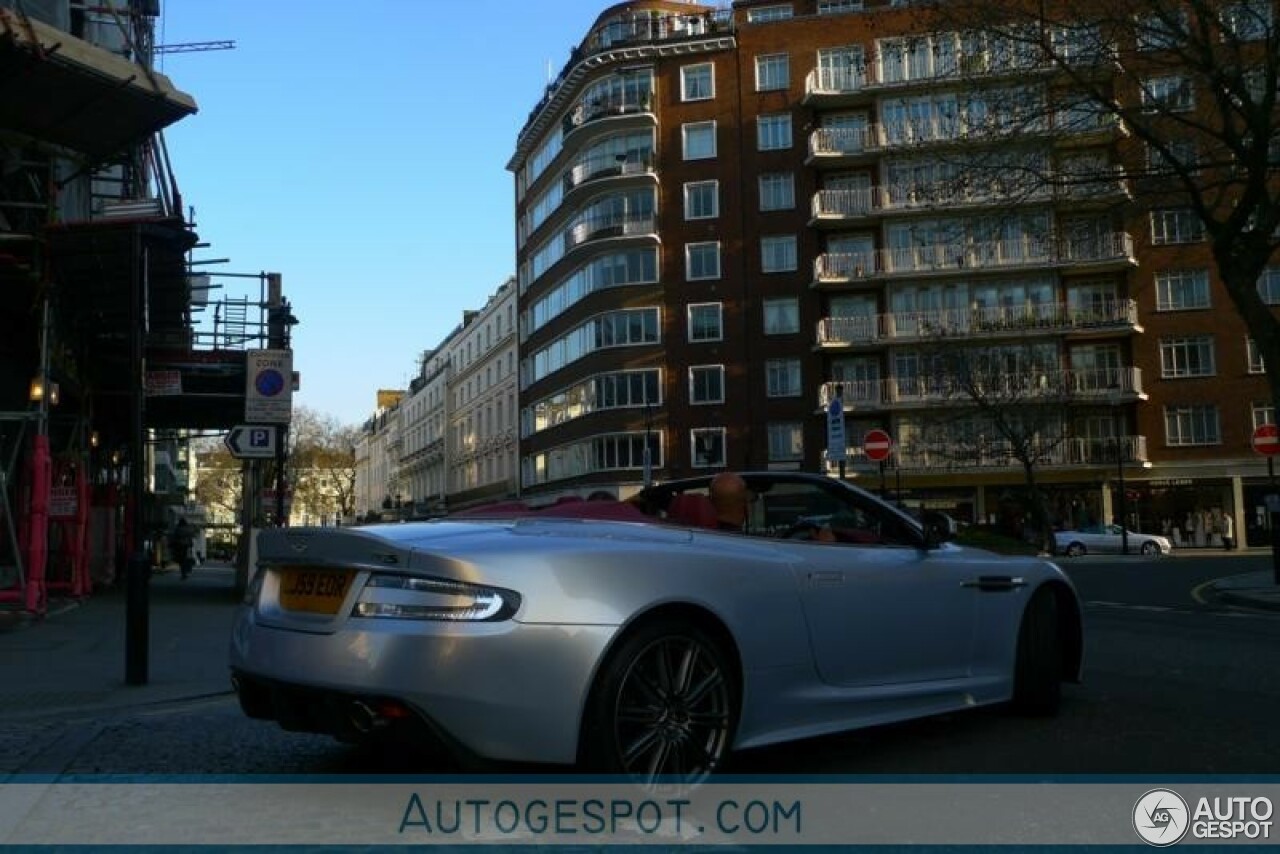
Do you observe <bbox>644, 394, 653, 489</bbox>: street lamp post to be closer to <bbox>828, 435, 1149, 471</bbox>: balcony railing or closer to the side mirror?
<bbox>828, 435, 1149, 471</bbox>: balcony railing

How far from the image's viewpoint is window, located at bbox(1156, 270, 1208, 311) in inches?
1960

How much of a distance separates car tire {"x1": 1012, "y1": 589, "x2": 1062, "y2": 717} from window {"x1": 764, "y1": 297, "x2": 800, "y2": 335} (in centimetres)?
4763

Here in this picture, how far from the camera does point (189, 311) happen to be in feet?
67.3

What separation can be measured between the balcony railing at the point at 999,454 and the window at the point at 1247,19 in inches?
1281

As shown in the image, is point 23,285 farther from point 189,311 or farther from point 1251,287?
point 1251,287

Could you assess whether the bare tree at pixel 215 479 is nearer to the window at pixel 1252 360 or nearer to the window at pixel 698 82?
the window at pixel 698 82

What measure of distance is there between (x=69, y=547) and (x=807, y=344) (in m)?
39.5

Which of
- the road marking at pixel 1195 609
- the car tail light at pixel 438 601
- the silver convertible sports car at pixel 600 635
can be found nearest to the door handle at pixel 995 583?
the silver convertible sports car at pixel 600 635

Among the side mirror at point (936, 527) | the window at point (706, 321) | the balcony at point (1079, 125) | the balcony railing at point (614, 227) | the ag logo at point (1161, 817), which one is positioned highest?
the balcony railing at point (614, 227)

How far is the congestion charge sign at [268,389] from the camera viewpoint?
Result: 42.0 feet

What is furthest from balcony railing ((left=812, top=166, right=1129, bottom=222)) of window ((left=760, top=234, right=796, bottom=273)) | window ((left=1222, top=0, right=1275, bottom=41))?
window ((left=760, top=234, right=796, bottom=273))

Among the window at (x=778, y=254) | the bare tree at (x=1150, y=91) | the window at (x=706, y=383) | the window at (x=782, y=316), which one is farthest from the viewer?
the window at (x=706, y=383)

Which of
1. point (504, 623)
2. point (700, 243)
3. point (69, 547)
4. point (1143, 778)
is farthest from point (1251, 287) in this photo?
point (700, 243)

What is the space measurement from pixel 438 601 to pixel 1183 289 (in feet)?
172
